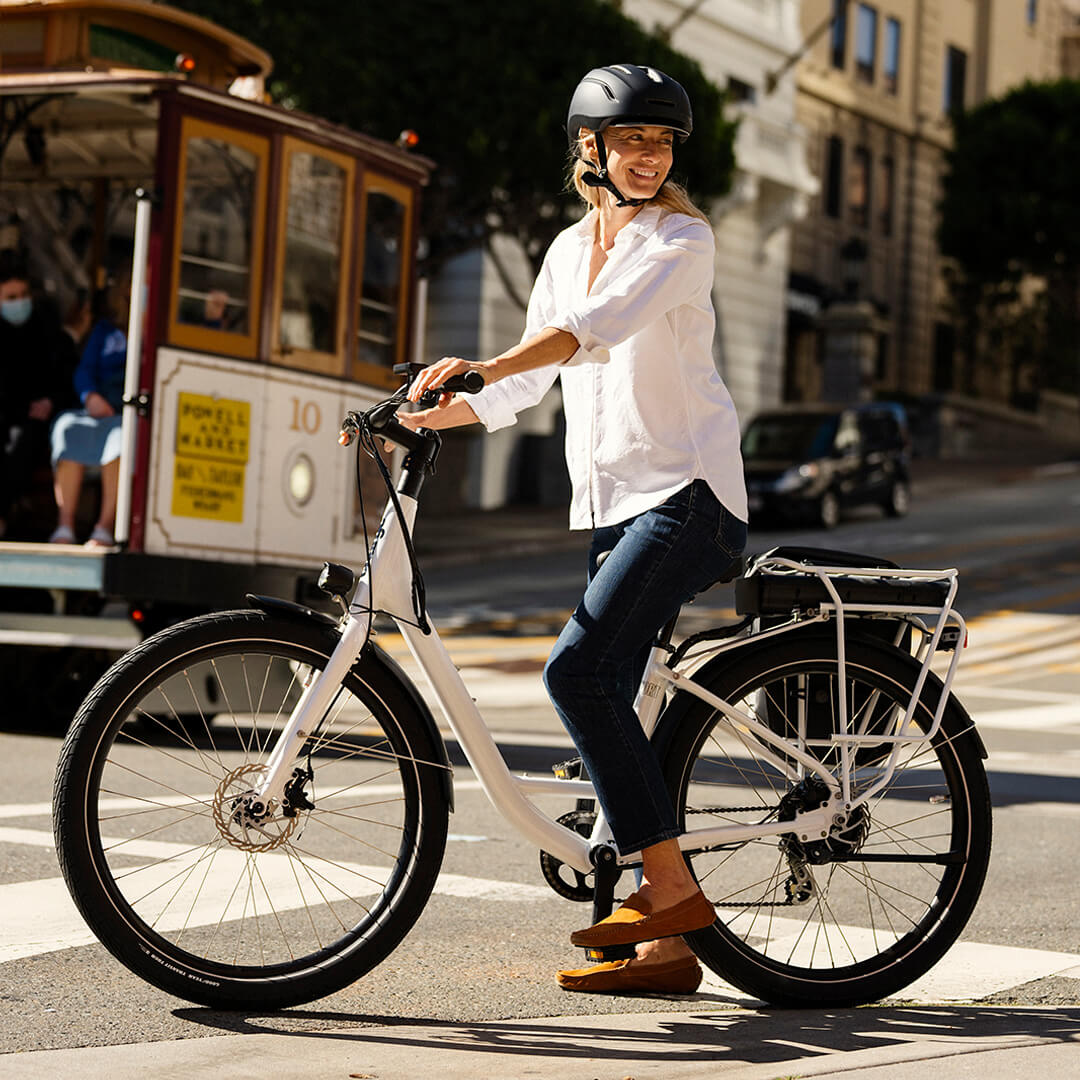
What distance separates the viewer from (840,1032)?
423 centimetres

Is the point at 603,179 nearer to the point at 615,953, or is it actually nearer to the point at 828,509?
the point at 615,953

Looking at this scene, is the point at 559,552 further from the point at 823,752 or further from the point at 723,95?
the point at 823,752

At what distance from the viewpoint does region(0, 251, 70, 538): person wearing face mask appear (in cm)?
1162

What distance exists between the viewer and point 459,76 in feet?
87.1

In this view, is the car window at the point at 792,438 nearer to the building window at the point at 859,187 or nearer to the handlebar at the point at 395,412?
the building window at the point at 859,187

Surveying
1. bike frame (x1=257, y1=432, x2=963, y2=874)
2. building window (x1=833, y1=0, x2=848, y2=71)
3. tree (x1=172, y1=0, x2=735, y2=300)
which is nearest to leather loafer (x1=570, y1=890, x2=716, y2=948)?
bike frame (x1=257, y1=432, x2=963, y2=874)

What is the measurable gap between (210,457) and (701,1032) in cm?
613

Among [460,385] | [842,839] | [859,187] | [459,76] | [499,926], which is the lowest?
[499,926]

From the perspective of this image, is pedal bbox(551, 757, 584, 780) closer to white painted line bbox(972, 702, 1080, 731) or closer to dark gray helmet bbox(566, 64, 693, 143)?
dark gray helmet bbox(566, 64, 693, 143)

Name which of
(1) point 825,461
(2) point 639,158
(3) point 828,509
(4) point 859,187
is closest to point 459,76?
(1) point 825,461

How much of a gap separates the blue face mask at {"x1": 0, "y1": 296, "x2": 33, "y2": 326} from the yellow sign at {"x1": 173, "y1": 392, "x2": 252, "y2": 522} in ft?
7.95

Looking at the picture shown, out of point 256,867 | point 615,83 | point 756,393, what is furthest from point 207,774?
point 756,393

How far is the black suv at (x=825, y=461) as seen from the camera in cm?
2814

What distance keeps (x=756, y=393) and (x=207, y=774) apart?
37356 mm
